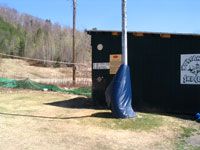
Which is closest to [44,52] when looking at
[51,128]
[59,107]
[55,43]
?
[55,43]

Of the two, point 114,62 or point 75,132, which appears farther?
point 114,62

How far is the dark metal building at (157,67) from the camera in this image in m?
8.98

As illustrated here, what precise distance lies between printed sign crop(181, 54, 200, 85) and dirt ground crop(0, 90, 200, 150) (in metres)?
1.62

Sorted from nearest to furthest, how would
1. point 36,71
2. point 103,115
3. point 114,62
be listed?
1. point 103,115
2. point 114,62
3. point 36,71

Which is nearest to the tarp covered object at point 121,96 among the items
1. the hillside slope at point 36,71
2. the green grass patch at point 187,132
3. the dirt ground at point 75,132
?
the dirt ground at point 75,132

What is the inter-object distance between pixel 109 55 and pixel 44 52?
4104 cm

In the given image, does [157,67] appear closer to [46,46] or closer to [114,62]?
[114,62]

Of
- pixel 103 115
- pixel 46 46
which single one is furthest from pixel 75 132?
pixel 46 46

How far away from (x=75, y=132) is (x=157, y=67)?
4656 mm

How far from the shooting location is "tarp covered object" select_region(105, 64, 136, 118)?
8.00 metres

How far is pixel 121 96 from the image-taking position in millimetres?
8102

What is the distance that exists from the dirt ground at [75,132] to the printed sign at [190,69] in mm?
1616

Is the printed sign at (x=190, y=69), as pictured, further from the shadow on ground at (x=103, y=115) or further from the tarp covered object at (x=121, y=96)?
the shadow on ground at (x=103, y=115)

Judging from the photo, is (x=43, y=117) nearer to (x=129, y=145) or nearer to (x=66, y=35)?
(x=129, y=145)
